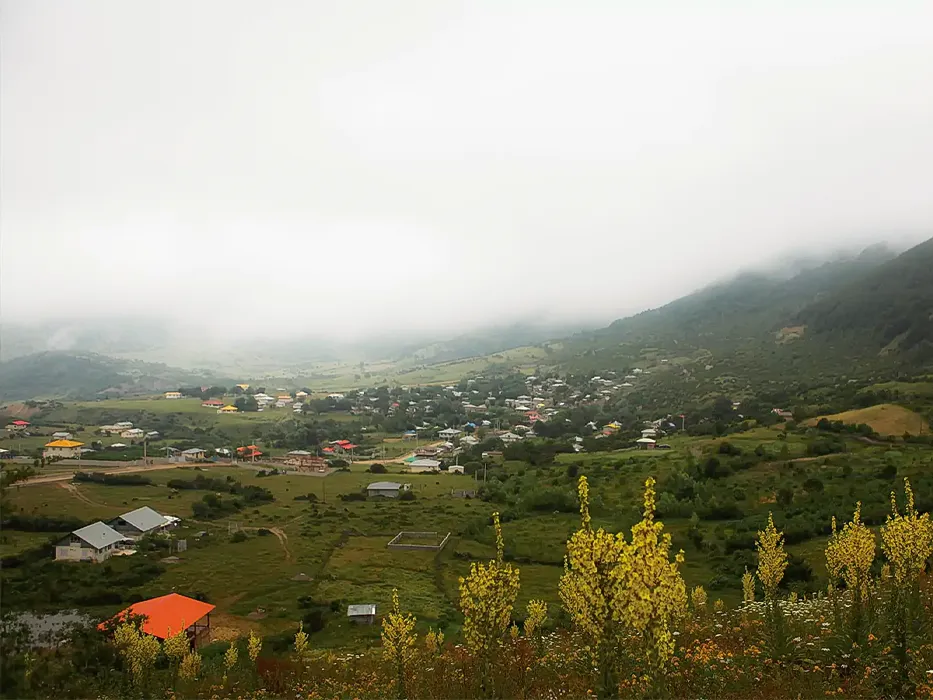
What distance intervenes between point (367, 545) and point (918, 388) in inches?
3008

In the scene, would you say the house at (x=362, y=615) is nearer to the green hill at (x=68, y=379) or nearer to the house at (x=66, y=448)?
the house at (x=66, y=448)

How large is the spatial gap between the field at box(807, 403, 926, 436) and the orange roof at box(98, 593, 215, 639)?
63.7 metres

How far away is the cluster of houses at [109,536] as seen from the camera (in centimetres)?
4109

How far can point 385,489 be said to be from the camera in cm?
6384

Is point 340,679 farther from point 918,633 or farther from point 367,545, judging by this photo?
point 367,545

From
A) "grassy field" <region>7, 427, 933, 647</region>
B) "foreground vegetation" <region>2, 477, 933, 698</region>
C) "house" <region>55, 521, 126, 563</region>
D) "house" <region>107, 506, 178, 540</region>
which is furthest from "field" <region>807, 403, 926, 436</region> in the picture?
"house" <region>55, 521, 126, 563</region>

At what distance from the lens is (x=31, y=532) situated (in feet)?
153

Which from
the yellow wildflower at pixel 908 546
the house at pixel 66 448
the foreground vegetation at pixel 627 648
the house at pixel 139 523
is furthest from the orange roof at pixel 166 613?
the house at pixel 66 448

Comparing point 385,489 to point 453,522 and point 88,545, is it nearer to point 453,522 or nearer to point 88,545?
point 453,522

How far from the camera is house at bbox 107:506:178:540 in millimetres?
45938

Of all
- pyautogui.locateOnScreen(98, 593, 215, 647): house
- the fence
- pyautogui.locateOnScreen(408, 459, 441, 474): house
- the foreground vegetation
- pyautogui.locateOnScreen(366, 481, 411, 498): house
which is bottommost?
pyautogui.locateOnScreen(408, 459, 441, 474): house

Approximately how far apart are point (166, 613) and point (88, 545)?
65.8 ft

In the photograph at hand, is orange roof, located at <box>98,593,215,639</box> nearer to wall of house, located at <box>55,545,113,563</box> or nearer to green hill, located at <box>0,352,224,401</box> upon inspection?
wall of house, located at <box>55,545,113,563</box>

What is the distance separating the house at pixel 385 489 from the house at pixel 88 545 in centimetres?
2574
